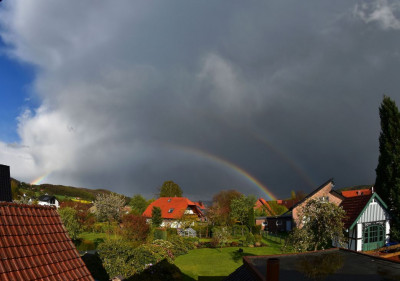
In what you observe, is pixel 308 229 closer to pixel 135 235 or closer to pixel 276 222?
pixel 135 235

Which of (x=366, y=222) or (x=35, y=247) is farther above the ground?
(x=35, y=247)

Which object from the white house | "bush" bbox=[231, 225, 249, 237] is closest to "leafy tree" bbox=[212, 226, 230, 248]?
"bush" bbox=[231, 225, 249, 237]

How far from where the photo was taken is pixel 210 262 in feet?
82.8

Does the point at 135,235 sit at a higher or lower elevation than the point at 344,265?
lower

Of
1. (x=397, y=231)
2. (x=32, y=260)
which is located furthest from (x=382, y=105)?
(x=32, y=260)

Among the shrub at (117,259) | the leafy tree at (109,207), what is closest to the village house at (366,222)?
the shrub at (117,259)

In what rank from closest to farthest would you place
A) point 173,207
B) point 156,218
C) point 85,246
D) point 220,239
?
1. point 220,239
2. point 85,246
3. point 156,218
4. point 173,207

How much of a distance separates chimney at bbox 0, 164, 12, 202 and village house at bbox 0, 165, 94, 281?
19.9 metres

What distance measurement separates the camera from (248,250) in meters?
30.9

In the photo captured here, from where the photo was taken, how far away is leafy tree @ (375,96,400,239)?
28.9 metres

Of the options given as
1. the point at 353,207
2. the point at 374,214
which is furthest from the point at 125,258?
the point at 374,214

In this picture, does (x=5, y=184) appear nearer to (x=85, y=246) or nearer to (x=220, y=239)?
(x=85, y=246)

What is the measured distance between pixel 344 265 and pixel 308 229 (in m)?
10.1

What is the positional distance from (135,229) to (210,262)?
1210 cm
